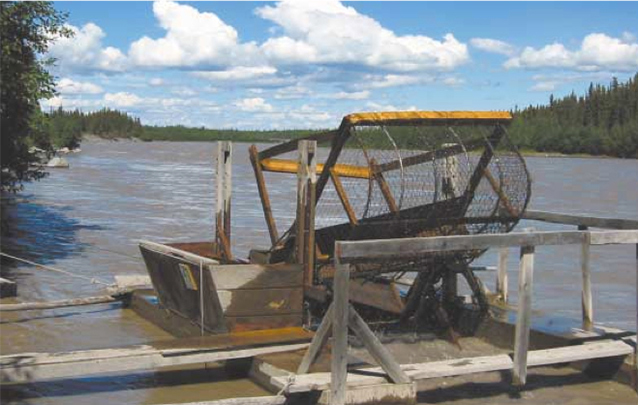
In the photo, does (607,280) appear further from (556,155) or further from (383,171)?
(556,155)

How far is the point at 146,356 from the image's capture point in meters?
8.14

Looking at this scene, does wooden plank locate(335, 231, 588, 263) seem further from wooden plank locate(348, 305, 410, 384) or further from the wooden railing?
wooden plank locate(348, 305, 410, 384)

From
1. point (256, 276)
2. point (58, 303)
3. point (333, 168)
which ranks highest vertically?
point (333, 168)

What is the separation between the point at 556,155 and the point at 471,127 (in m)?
131

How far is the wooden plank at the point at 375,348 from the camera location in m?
7.79

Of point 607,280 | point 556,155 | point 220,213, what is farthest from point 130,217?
point 556,155

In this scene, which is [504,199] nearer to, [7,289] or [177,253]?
[177,253]

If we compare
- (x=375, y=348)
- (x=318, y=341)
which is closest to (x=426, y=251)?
(x=375, y=348)

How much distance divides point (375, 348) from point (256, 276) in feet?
6.70

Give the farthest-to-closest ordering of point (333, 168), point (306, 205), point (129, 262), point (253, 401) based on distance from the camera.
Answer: point (129, 262)
point (333, 168)
point (306, 205)
point (253, 401)

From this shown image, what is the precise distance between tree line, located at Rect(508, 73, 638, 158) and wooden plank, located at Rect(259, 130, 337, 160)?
343 ft

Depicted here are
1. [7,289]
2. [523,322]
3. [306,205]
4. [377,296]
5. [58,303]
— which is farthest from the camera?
[7,289]

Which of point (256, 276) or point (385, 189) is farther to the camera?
point (385, 189)

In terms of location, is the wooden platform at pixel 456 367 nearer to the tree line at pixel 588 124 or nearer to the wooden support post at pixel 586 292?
the wooden support post at pixel 586 292
